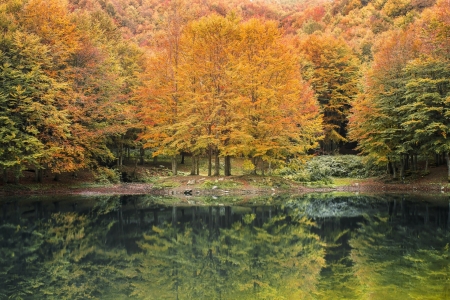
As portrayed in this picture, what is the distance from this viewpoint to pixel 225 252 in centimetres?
1154

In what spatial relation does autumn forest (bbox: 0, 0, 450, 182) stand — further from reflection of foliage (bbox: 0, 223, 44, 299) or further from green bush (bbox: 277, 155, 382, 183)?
reflection of foliage (bbox: 0, 223, 44, 299)

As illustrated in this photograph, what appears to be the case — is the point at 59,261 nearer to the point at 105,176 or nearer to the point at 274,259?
the point at 274,259

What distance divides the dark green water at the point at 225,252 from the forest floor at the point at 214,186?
7.03m

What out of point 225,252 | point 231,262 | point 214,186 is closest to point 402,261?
point 231,262

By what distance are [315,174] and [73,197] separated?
1798 centimetres

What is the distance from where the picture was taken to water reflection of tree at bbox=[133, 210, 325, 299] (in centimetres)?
834

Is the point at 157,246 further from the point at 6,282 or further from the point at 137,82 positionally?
the point at 137,82

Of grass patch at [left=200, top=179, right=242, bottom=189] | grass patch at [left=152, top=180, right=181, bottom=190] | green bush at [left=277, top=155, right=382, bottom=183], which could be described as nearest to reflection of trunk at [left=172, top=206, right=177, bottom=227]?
grass patch at [left=200, top=179, right=242, bottom=189]

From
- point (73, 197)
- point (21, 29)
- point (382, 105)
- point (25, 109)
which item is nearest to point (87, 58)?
point (21, 29)

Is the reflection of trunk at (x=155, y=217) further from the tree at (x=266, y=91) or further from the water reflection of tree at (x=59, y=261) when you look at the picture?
the tree at (x=266, y=91)

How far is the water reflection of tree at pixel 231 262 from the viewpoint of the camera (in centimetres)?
834

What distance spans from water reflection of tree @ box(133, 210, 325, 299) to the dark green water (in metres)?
0.03

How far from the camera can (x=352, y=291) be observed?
8.14 metres

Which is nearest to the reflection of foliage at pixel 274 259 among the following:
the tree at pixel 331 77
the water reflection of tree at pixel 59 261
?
the water reflection of tree at pixel 59 261
